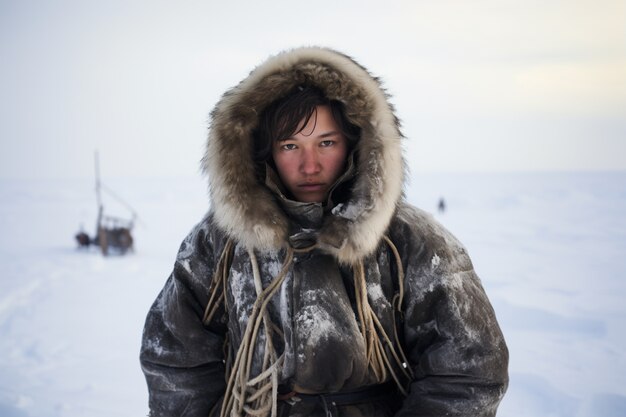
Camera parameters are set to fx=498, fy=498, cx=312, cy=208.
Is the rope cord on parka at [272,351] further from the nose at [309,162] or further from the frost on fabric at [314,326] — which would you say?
the nose at [309,162]

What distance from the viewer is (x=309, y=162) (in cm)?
130

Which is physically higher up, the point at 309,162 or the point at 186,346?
the point at 309,162

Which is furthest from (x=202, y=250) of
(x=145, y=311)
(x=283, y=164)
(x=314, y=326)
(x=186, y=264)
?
(x=145, y=311)

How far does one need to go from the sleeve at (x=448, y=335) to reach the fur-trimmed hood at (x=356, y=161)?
142mm

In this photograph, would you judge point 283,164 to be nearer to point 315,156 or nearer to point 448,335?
point 315,156

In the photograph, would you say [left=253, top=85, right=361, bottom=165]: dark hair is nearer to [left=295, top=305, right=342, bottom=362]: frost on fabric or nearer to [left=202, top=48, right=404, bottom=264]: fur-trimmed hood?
[left=202, top=48, right=404, bottom=264]: fur-trimmed hood

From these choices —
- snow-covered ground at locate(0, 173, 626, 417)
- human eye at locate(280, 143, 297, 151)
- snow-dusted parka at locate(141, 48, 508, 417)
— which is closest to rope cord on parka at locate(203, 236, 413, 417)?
snow-dusted parka at locate(141, 48, 508, 417)

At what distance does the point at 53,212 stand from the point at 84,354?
16.1 meters

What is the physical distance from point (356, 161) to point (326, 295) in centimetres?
36

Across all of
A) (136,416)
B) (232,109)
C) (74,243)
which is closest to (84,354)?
(136,416)

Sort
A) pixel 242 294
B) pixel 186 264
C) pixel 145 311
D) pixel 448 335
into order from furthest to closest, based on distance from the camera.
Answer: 1. pixel 145 311
2. pixel 186 264
3. pixel 242 294
4. pixel 448 335

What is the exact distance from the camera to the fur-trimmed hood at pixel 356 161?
1.18 m

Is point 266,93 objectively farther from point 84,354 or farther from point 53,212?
point 53,212

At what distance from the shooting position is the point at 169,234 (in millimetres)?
12172
